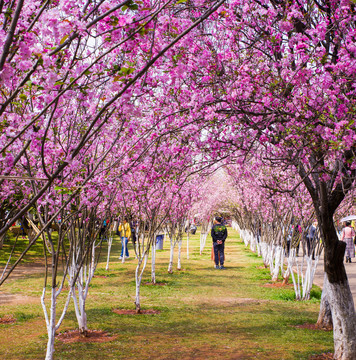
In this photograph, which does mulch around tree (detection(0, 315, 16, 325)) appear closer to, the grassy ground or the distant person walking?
the grassy ground

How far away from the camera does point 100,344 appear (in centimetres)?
786

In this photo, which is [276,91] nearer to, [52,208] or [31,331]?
[52,208]

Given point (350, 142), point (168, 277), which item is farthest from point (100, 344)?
point (168, 277)

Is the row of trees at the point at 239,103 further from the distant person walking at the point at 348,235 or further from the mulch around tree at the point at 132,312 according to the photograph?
the distant person walking at the point at 348,235

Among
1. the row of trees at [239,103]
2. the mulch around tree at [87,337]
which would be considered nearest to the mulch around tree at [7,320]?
the mulch around tree at [87,337]

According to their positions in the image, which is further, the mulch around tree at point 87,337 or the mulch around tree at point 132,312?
the mulch around tree at point 132,312

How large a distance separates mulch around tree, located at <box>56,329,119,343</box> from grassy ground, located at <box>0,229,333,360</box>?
0.19m

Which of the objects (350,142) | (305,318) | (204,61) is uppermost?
Result: (204,61)

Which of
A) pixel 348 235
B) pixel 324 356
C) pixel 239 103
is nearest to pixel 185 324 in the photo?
pixel 324 356

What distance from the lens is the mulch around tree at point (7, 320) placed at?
9.57m

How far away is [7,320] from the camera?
9.70 meters

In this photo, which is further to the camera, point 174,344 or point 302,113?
point 174,344

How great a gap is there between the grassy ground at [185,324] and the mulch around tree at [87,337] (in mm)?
Result: 195

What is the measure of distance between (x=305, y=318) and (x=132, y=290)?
230 inches
